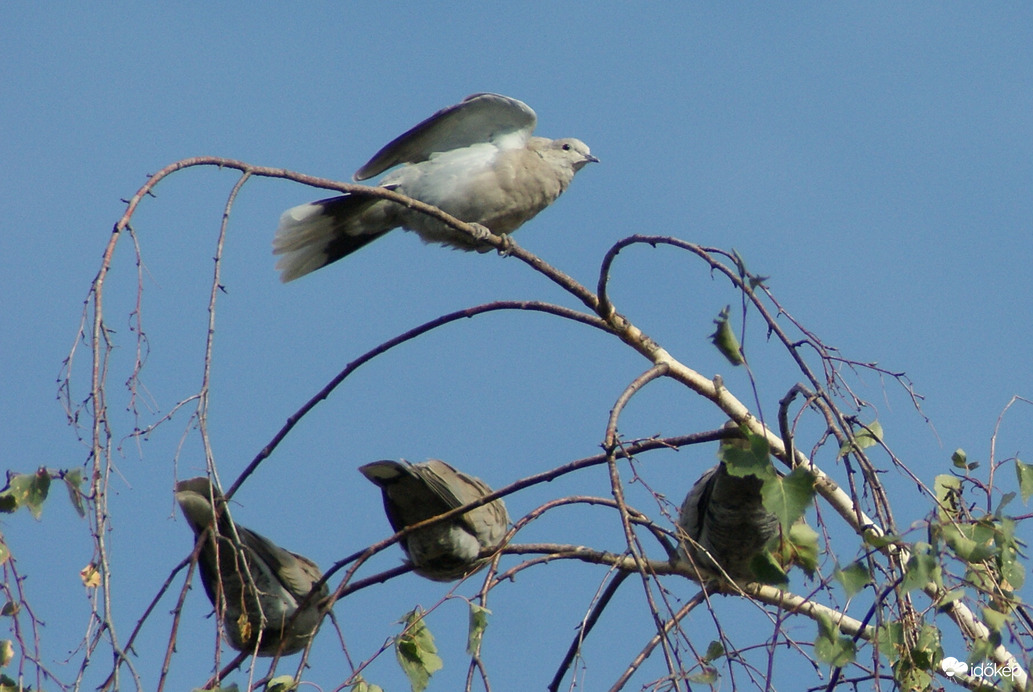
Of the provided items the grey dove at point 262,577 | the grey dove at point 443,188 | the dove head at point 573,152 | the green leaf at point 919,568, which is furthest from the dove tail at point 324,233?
the green leaf at point 919,568

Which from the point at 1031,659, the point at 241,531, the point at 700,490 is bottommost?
the point at 1031,659

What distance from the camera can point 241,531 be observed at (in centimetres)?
408

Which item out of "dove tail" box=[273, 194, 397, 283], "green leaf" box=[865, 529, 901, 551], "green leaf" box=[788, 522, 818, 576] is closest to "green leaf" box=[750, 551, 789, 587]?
"green leaf" box=[788, 522, 818, 576]

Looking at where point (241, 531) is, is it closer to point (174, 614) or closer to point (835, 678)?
point (174, 614)

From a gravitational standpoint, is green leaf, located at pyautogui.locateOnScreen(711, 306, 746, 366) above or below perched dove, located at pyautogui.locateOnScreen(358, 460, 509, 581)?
below

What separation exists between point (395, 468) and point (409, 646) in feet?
4.78

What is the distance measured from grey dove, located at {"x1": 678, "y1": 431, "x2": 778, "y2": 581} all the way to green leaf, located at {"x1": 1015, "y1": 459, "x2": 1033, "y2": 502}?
105cm

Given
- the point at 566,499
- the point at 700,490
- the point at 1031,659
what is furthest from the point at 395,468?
the point at 1031,659

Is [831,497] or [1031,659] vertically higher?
[831,497]

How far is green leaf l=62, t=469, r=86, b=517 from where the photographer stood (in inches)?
90.0

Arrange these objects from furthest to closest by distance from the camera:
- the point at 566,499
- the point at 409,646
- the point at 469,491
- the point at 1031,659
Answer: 1. the point at 469,491
2. the point at 566,499
3. the point at 409,646
4. the point at 1031,659

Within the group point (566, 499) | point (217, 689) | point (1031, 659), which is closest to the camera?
point (1031, 659)

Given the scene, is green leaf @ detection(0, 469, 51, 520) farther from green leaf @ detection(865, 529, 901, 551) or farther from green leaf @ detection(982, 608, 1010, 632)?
green leaf @ detection(982, 608, 1010, 632)

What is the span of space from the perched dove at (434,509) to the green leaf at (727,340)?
1.60 meters
